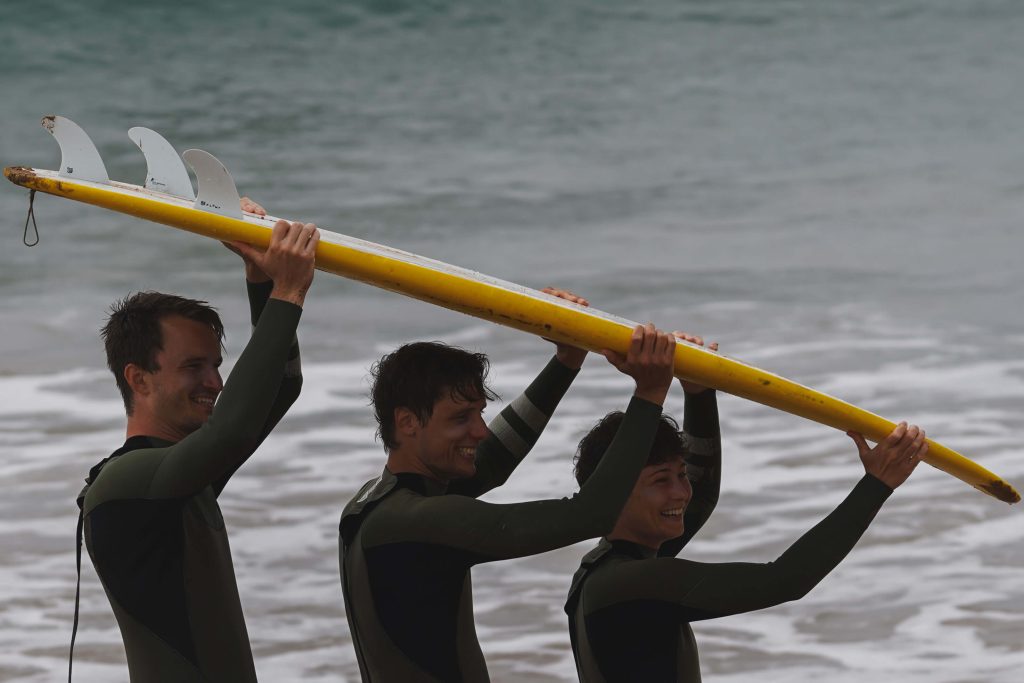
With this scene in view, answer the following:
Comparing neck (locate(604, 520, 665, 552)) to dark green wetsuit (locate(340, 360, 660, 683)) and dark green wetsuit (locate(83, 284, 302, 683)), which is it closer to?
dark green wetsuit (locate(340, 360, 660, 683))

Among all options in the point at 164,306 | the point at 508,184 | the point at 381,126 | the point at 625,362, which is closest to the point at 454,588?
the point at 625,362

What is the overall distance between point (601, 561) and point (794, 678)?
3.99 m

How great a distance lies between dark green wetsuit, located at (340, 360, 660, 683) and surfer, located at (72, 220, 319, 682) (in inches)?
10.9

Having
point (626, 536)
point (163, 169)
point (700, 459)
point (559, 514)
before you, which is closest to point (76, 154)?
point (163, 169)

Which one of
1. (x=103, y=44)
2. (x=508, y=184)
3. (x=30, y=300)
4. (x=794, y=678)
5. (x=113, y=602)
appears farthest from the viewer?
(x=103, y=44)

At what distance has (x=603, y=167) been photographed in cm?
2045

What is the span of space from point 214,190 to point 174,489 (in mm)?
572

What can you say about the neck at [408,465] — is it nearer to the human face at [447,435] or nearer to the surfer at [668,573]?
the human face at [447,435]

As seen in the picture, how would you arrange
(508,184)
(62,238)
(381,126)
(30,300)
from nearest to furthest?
(30,300)
(62,238)
(508,184)
(381,126)

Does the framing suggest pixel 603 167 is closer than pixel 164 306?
No

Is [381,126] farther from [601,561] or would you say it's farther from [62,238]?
[601,561]

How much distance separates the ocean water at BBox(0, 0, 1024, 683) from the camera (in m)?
8.50

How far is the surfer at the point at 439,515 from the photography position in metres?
3.43

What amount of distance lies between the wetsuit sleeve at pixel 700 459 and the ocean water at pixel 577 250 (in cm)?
354
